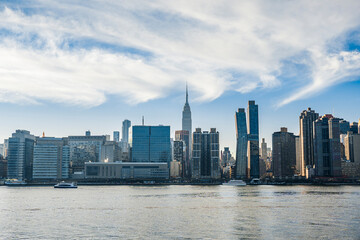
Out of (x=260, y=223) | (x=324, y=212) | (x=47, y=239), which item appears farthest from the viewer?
(x=324, y=212)

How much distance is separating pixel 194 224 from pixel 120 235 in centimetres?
1791

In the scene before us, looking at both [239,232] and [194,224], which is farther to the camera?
[194,224]

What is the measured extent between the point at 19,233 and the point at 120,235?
18358mm

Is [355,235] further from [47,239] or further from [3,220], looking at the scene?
[3,220]

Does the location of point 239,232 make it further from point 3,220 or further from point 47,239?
point 3,220

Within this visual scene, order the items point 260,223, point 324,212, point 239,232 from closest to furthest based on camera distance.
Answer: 1. point 239,232
2. point 260,223
3. point 324,212

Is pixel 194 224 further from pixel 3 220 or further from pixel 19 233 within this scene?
pixel 3 220

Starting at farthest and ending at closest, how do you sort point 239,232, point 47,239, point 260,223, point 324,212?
1. point 324,212
2. point 260,223
3. point 239,232
4. point 47,239

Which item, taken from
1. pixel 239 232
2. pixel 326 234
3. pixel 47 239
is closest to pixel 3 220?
pixel 47 239

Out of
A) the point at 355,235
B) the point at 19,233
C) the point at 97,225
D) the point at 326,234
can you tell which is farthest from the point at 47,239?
the point at 355,235

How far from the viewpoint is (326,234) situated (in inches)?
2832

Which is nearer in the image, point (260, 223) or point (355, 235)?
point (355, 235)

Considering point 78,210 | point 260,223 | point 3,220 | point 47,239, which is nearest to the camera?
point 47,239

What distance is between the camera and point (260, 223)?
3361 inches
